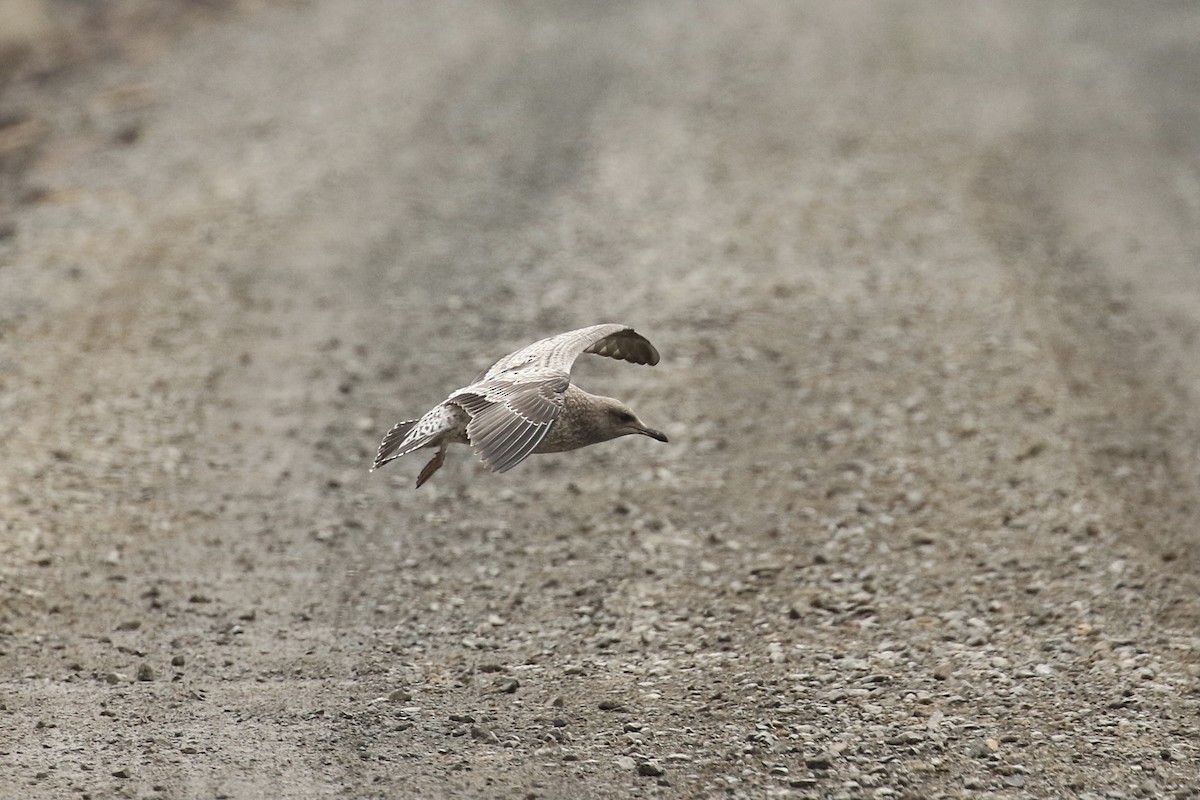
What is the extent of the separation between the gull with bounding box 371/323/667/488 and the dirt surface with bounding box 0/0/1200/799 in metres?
1.19

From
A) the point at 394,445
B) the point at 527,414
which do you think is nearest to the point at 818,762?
the point at 527,414

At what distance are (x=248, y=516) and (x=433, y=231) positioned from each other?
5.71m

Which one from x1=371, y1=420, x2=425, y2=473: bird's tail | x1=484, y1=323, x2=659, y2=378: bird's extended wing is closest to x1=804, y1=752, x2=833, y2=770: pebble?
x1=484, y1=323, x2=659, y2=378: bird's extended wing

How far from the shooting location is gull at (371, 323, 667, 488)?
683 cm

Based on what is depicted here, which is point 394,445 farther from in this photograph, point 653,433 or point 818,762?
point 818,762

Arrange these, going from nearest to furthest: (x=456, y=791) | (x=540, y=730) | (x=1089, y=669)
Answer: (x=456, y=791) → (x=540, y=730) → (x=1089, y=669)

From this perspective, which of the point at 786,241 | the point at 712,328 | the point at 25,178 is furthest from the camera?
the point at 25,178

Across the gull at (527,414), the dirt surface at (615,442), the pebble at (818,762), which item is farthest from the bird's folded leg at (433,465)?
the pebble at (818,762)

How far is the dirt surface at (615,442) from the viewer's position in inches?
268

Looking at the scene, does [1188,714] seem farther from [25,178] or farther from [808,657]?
[25,178]

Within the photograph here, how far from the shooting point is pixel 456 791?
19.9 feet

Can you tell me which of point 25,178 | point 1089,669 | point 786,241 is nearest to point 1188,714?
point 1089,669

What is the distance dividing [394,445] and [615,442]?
317 cm

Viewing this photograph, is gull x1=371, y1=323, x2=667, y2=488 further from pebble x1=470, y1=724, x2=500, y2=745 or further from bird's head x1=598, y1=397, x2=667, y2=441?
pebble x1=470, y1=724, x2=500, y2=745
